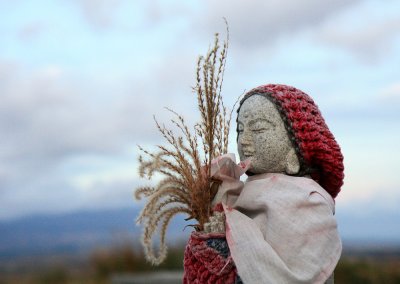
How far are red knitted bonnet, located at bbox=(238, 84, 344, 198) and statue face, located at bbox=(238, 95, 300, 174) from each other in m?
0.04

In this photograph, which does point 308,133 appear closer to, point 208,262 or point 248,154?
point 248,154

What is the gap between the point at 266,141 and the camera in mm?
4328

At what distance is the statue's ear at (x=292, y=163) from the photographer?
14.3ft

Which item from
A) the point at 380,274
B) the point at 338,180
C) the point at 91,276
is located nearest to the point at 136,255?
the point at 91,276

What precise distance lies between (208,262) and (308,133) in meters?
0.93

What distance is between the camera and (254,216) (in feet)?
14.1

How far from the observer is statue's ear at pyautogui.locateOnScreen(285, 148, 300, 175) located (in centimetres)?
435

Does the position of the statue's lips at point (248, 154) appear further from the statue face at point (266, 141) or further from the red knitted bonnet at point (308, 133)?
the red knitted bonnet at point (308, 133)

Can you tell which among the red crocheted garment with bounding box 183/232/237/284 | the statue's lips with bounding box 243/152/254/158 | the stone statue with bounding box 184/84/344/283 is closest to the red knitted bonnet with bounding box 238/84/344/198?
the stone statue with bounding box 184/84/344/283

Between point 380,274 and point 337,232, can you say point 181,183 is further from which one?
point 380,274

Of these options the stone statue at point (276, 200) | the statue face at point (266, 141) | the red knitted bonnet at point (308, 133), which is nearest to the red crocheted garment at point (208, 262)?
the stone statue at point (276, 200)

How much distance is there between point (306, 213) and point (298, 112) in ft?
1.95

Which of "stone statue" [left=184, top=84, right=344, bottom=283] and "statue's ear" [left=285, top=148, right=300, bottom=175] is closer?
"stone statue" [left=184, top=84, right=344, bottom=283]

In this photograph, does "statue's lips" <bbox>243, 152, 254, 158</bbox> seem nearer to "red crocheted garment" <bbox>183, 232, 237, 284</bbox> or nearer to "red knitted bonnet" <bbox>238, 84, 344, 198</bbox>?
"red knitted bonnet" <bbox>238, 84, 344, 198</bbox>
